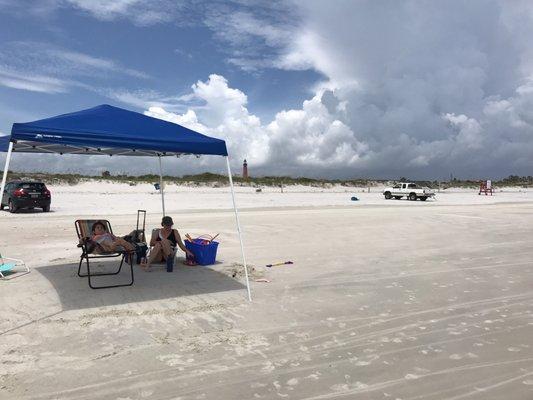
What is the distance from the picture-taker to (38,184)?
70.4 ft

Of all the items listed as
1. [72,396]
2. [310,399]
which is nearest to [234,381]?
[310,399]

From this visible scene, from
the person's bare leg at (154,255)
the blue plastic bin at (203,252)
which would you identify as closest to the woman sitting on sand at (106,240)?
the person's bare leg at (154,255)

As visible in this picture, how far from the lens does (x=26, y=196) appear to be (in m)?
20.6

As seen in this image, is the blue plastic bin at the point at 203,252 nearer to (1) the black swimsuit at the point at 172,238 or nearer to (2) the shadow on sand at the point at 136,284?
(2) the shadow on sand at the point at 136,284

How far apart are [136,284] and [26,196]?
52.9 ft

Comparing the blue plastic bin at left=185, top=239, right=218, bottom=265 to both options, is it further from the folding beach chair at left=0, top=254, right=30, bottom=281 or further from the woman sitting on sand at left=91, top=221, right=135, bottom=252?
the folding beach chair at left=0, top=254, right=30, bottom=281

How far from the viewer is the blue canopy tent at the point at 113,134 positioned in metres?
5.70

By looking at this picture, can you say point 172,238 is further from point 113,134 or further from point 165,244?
point 113,134

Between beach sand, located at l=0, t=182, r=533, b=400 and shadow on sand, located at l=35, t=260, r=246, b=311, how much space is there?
32 millimetres

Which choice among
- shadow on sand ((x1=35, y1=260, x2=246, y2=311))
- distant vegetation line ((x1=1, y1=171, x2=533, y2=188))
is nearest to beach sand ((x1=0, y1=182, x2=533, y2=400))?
shadow on sand ((x1=35, y1=260, x2=246, y2=311))

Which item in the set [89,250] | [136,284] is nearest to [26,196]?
[89,250]

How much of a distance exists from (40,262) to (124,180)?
42702 millimetres

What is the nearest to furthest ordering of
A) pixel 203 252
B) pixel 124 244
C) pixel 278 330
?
pixel 278 330 → pixel 124 244 → pixel 203 252

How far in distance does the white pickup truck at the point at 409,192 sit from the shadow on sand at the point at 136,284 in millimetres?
35297
